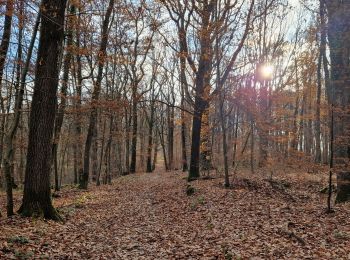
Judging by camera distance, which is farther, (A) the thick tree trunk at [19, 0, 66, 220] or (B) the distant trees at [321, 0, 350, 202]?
(B) the distant trees at [321, 0, 350, 202]

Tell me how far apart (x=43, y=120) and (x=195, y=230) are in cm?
520

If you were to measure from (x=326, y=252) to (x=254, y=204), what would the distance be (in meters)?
4.68

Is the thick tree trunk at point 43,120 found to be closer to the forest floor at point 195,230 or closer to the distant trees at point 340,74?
the forest floor at point 195,230

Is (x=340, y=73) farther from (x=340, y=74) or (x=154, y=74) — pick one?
(x=154, y=74)

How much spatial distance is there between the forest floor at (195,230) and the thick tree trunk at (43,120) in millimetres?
646

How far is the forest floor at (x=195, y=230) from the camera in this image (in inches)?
255

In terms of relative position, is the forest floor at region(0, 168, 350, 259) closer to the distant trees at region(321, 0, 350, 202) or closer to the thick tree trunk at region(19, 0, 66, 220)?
the thick tree trunk at region(19, 0, 66, 220)

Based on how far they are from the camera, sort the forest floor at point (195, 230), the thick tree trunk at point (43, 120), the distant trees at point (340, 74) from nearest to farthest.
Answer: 1. the forest floor at point (195, 230)
2. the thick tree trunk at point (43, 120)
3. the distant trees at point (340, 74)

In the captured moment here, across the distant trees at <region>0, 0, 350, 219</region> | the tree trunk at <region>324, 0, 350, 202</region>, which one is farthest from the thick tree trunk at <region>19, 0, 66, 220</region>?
the tree trunk at <region>324, 0, 350, 202</region>

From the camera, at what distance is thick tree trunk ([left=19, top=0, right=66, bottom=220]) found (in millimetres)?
9016

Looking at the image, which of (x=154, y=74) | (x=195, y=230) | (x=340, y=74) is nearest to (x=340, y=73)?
(x=340, y=74)

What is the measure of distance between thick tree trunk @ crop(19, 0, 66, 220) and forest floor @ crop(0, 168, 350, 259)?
2.12ft

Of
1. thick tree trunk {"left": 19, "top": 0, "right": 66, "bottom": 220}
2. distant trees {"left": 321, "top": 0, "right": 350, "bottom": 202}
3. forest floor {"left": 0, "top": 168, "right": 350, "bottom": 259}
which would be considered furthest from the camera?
distant trees {"left": 321, "top": 0, "right": 350, "bottom": 202}

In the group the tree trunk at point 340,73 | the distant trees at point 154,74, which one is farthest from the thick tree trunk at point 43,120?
the tree trunk at point 340,73
